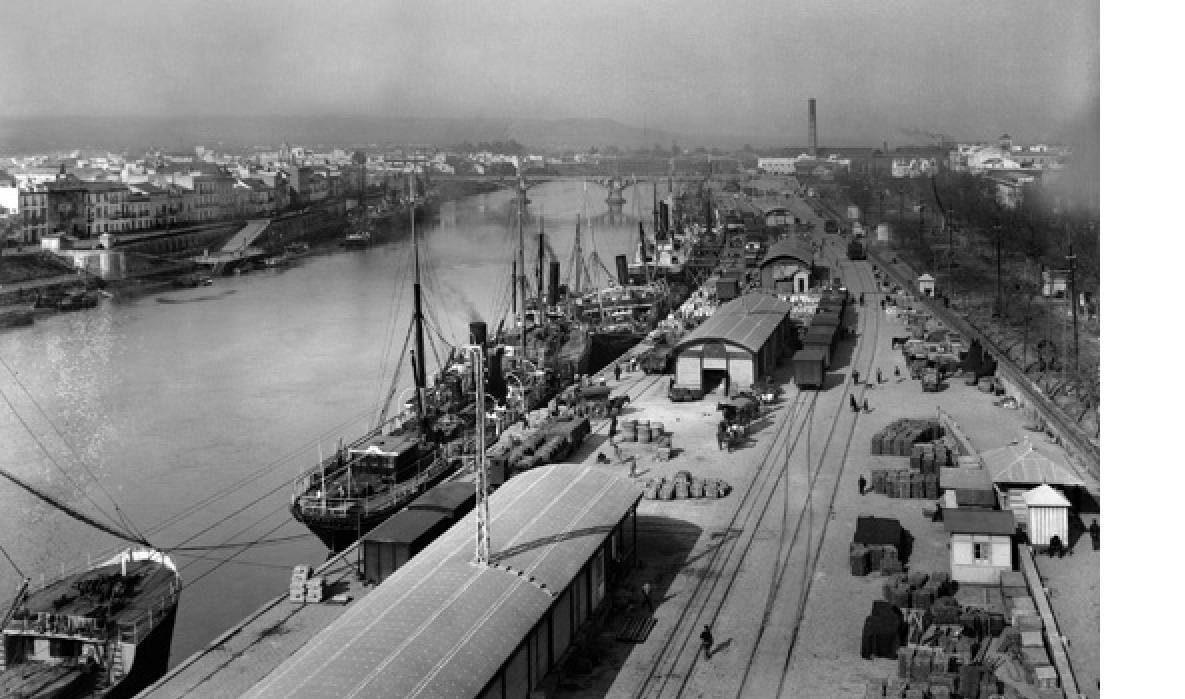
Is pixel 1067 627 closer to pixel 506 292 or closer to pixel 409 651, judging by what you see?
pixel 409 651

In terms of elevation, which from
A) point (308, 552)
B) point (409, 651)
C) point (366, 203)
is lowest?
point (308, 552)

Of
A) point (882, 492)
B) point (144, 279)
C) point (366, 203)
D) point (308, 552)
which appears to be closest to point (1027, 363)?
point (882, 492)

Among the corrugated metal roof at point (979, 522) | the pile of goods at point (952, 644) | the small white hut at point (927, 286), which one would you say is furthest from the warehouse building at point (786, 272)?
the pile of goods at point (952, 644)

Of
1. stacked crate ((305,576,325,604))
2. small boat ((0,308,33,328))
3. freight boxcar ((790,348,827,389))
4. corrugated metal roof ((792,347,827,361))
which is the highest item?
small boat ((0,308,33,328))

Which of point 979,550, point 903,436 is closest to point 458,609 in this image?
point 979,550

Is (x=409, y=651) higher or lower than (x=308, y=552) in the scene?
higher

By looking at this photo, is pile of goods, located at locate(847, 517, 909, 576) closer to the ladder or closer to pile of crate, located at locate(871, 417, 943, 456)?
pile of crate, located at locate(871, 417, 943, 456)

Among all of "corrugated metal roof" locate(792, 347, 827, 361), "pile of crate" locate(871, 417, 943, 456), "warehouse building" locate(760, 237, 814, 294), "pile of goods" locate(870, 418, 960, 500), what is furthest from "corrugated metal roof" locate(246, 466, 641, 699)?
"warehouse building" locate(760, 237, 814, 294)
